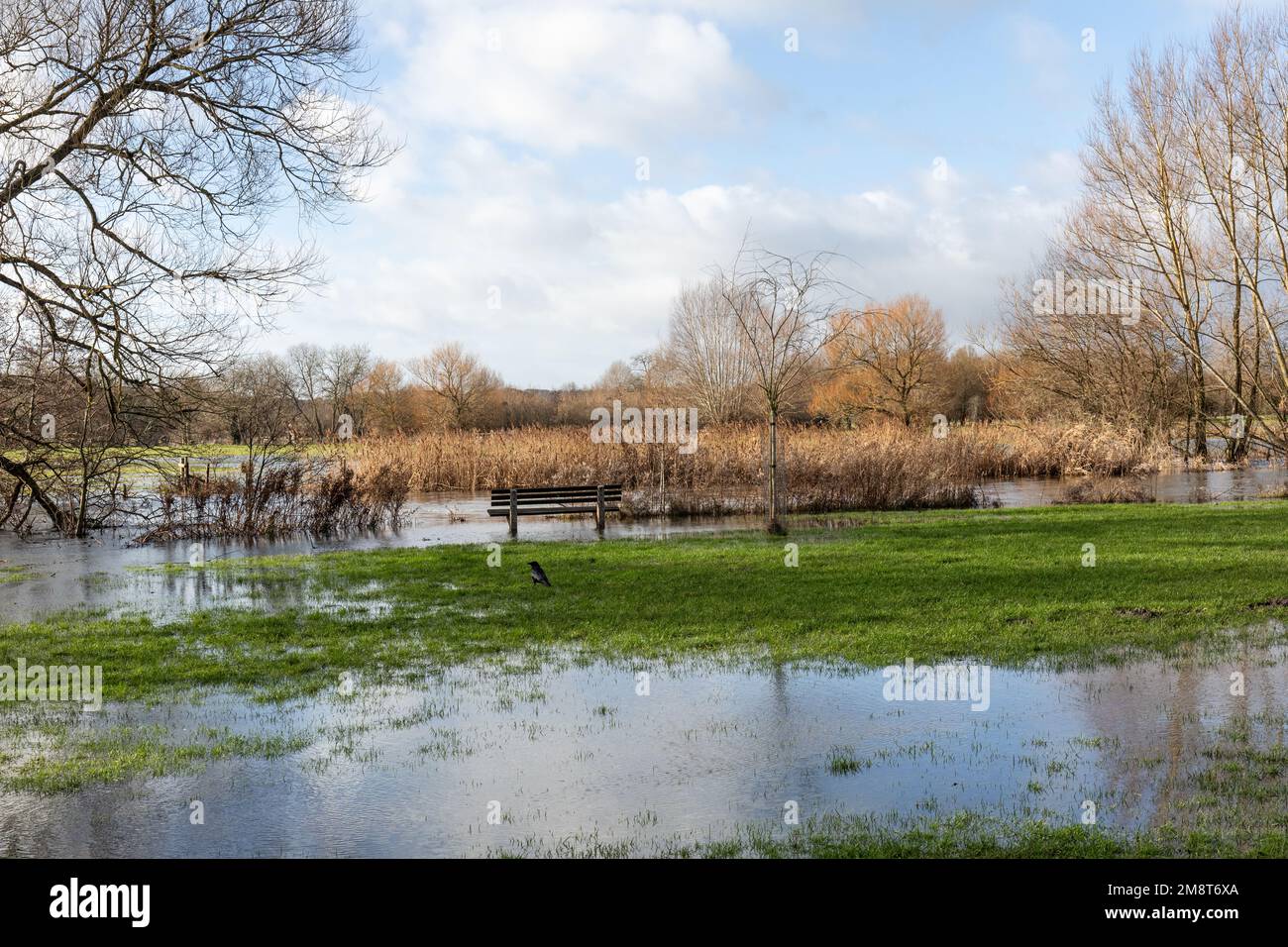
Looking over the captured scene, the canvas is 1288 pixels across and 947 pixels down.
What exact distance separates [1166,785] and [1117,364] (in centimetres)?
3578

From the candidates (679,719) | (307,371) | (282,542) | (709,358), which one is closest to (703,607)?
(679,719)

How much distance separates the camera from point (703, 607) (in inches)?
430

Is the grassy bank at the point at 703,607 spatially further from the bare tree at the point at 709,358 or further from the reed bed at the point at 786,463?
the bare tree at the point at 709,358

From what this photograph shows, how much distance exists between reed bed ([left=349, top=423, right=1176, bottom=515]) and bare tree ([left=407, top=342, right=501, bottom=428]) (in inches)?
938

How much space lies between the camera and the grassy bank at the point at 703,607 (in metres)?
8.91

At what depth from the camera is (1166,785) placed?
5457mm

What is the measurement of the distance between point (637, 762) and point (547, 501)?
13893 millimetres

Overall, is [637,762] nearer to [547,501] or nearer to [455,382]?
[547,501]

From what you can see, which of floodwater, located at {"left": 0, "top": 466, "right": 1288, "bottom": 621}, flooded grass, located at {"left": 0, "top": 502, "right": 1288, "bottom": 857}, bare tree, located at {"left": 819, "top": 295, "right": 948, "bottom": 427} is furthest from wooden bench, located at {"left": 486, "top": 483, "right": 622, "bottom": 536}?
bare tree, located at {"left": 819, "top": 295, "right": 948, "bottom": 427}

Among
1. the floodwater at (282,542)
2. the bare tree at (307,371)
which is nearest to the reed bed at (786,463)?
the floodwater at (282,542)
